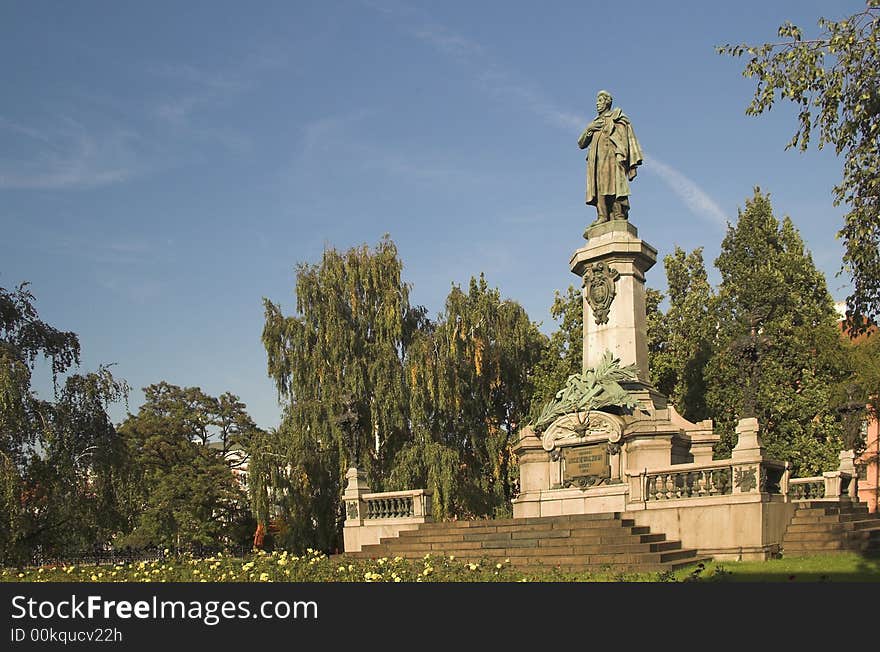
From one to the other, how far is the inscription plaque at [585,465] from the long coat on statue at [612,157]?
7.19 m

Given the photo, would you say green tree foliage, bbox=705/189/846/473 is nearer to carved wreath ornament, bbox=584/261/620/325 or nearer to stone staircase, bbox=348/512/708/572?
carved wreath ornament, bbox=584/261/620/325

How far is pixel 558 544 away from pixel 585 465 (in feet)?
12.0

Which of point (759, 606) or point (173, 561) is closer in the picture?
point (759, 606)

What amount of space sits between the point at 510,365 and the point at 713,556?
20499 mm

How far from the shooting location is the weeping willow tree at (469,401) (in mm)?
31250

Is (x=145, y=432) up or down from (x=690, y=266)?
down

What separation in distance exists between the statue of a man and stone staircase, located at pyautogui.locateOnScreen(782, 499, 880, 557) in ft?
30.0

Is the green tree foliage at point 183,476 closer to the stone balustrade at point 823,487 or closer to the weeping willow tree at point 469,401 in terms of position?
the weeping willow tree at point 469,401

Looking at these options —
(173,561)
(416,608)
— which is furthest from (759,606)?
(173,561)

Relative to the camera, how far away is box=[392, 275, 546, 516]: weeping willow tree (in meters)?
31.2

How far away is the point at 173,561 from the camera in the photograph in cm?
1725

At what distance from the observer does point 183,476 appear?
135 ft

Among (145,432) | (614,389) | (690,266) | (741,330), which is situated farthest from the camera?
(145,432)

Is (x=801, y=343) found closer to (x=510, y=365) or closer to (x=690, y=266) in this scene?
(x=690, y=266)
